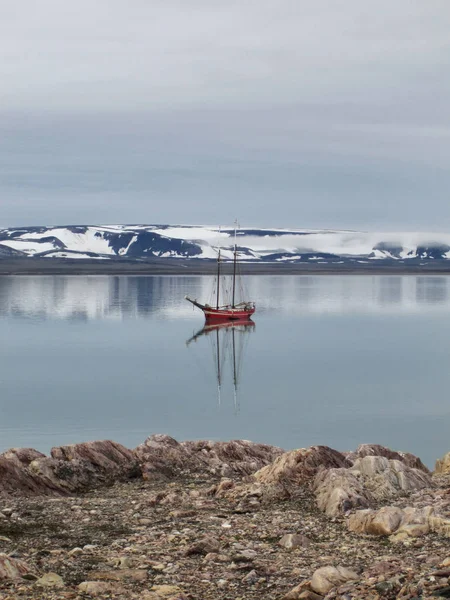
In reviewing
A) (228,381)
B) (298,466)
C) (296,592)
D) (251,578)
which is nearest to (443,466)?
(298,466)

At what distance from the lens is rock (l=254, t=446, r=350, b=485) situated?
10.6 meters

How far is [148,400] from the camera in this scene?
84.0 ft

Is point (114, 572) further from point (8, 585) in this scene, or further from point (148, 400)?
point (148, 400)

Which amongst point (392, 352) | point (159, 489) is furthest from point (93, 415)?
point (392, 352)

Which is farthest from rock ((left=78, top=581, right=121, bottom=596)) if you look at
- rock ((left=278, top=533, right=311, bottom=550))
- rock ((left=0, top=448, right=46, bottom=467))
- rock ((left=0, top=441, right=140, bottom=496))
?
rock ((left=0, top=448, right=46, bottom=467))

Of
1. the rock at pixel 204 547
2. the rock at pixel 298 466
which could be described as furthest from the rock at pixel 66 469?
the rock at pixel 204 547

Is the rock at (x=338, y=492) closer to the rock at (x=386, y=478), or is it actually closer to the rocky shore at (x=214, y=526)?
the rocky shore at (x=214, y=526)

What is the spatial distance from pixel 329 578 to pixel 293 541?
1393mm

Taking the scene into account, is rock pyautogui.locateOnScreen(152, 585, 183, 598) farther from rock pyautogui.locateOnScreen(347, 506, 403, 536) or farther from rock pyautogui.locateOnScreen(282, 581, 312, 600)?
rock pyautogui.locateOnScreen(347, 506, 403, 536)

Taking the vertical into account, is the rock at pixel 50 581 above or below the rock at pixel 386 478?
above

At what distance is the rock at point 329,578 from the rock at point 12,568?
7.58ft

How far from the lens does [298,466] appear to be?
35.8ft

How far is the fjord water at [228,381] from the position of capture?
21.1m

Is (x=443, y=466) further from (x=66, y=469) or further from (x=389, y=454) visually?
(x=66, y=469)
